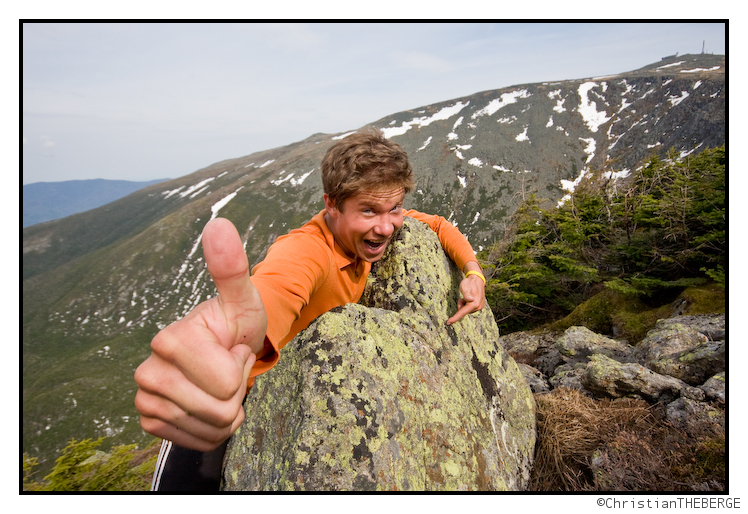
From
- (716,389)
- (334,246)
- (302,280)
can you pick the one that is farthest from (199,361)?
(716,389)

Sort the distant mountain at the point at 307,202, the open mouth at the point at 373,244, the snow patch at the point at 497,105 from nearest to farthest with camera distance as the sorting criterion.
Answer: the open mouth at the point at 373,244 → the distant mountain at the point at 307,202 → the snow patch at the point at 497,105

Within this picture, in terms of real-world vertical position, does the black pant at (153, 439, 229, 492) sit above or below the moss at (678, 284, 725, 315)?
below

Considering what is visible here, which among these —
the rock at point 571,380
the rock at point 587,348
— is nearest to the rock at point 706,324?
the rock at point 587,348

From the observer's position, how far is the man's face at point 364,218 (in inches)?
151

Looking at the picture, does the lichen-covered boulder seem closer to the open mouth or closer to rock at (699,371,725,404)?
the open mouth

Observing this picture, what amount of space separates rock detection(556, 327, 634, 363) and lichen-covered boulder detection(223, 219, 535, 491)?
4.80 meters

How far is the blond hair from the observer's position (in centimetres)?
372

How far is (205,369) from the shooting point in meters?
1.68

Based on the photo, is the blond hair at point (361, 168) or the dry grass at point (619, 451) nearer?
the blond hair at point (361, 168)

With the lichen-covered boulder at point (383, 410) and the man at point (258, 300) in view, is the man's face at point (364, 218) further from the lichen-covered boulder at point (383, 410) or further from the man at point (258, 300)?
the lichen-covered boulder at point (383, 410)

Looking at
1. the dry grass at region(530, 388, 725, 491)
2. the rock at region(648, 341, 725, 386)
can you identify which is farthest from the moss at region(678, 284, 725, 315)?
the dry grass at region(530, 388, 725, 491)

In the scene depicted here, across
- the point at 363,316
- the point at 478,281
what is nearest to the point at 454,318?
the point at 478,281

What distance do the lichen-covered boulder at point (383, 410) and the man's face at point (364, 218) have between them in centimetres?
73

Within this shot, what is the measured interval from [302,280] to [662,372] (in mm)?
6775
